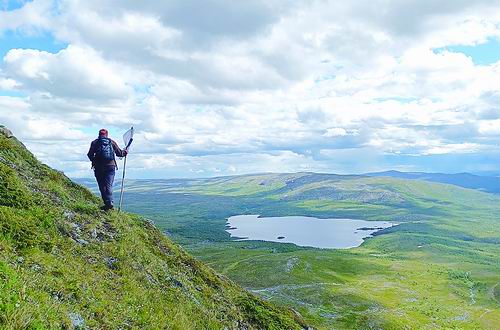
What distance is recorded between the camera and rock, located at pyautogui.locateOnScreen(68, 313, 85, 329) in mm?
11545

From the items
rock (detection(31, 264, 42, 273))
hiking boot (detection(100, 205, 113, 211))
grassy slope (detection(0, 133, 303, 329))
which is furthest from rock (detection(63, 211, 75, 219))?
rock (detection(31, 264, 42, 273))

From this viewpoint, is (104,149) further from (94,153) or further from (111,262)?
(111,262)

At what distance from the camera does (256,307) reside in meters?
23.2

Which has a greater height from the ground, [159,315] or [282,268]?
[159,315]

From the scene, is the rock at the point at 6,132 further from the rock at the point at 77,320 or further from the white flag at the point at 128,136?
the rock at the point at 77,320

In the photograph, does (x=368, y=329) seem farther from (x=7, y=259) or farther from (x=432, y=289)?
(x=7, y=259)

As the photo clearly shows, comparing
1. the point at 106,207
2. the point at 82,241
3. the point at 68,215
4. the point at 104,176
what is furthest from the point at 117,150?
the point at 82,241

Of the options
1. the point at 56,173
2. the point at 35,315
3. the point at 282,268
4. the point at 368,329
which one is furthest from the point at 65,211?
the point at 282,268

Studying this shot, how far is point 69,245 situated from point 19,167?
28.7 ft

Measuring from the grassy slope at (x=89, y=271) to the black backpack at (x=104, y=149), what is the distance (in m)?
2.98

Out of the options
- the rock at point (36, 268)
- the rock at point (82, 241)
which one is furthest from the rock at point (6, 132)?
the rock at point (36, 268)

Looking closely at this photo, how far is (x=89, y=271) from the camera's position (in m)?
16.2

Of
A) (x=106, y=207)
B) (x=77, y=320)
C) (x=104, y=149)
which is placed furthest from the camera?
(x=106, y=207)

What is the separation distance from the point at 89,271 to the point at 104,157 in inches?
315
